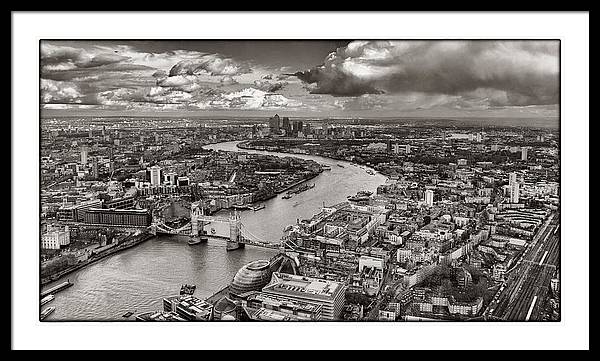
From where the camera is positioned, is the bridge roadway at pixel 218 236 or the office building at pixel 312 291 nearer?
the office building at pixel 312 291

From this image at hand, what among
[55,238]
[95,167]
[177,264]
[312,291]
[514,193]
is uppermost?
[95,167]

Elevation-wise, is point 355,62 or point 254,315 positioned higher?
point 355,62

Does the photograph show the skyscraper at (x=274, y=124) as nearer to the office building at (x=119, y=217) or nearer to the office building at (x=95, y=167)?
the office building at (x=119, y=217)

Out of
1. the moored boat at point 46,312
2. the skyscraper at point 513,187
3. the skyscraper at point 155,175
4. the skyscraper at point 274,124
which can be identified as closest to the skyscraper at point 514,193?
the skyscraper at point 513,187

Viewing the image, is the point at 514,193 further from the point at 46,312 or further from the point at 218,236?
the point at 46,312

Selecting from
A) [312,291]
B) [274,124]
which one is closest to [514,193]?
[312,291]
